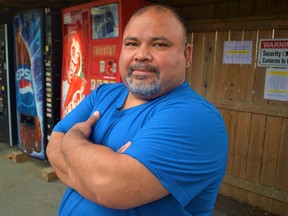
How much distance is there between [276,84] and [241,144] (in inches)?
28.4

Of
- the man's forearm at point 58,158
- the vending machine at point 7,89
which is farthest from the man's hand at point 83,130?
the vending machine at point 7,89

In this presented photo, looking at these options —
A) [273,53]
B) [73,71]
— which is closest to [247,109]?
[273,53]

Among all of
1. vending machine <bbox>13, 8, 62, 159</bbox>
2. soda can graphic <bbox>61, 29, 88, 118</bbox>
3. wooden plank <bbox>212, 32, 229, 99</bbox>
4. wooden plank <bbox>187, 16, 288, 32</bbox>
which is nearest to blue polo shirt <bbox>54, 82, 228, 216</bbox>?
wooden plank <bbox>187, 16, 288, 32</bbox>

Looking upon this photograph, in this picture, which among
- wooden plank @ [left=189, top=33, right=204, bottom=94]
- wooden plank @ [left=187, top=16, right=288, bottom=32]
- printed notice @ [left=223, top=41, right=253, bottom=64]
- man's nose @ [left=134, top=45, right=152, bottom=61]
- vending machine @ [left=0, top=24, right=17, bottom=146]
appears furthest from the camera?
vending machine @ [left=0, top=24, right=17, bottom=146]

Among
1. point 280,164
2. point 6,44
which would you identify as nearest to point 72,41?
point 6,44

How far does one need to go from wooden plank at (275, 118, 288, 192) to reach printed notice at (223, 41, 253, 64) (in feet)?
2.32

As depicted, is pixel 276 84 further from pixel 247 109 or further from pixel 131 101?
pixel 131 101

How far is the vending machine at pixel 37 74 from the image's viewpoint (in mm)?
3422

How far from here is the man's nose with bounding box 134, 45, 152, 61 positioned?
105 cm

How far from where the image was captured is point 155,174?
786 mm

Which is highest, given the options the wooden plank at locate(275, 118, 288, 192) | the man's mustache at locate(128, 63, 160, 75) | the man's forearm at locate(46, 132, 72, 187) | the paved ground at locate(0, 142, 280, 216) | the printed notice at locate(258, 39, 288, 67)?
the printed notice at locate(258, 39, 288, 67)

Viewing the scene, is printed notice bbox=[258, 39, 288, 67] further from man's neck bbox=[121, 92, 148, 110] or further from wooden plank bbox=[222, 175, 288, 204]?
man's neck bbox=[121, 92, 148, 110]

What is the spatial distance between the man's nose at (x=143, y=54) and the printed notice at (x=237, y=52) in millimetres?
1994

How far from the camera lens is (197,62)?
123 inches
